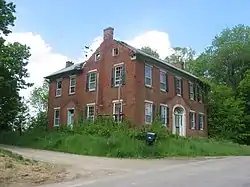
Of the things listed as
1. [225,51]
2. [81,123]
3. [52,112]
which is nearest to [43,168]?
[81,123]

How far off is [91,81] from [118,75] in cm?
304

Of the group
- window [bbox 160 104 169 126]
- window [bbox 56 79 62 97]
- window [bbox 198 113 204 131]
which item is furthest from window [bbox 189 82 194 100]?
window [bbox 56 79 62 97]

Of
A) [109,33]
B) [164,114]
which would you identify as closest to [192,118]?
[164,114]

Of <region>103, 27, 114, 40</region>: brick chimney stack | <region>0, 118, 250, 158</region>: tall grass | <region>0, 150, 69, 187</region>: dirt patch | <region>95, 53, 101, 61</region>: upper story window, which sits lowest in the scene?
<region>0, 150, 69, 187</region>: dirt patch

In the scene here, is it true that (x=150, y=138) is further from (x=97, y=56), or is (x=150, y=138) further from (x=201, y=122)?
(x=201, y=122)

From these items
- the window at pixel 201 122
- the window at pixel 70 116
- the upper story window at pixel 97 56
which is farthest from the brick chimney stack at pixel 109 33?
the window at pixel 201 122

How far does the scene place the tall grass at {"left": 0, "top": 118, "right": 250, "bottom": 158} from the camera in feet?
70.6

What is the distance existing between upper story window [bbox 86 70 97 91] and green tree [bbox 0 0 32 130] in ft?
16.3

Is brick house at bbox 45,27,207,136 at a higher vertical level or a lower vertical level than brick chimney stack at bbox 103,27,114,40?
lower

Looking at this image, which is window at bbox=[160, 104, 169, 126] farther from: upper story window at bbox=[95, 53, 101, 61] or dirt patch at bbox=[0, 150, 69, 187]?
dirt patch at bbox=[0, 150, 69, 187]

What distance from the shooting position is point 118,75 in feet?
101

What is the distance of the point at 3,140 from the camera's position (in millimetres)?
32188

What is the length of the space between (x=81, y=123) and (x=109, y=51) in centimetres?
657

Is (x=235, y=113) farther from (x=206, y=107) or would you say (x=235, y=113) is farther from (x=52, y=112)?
(x=52, y=112)
